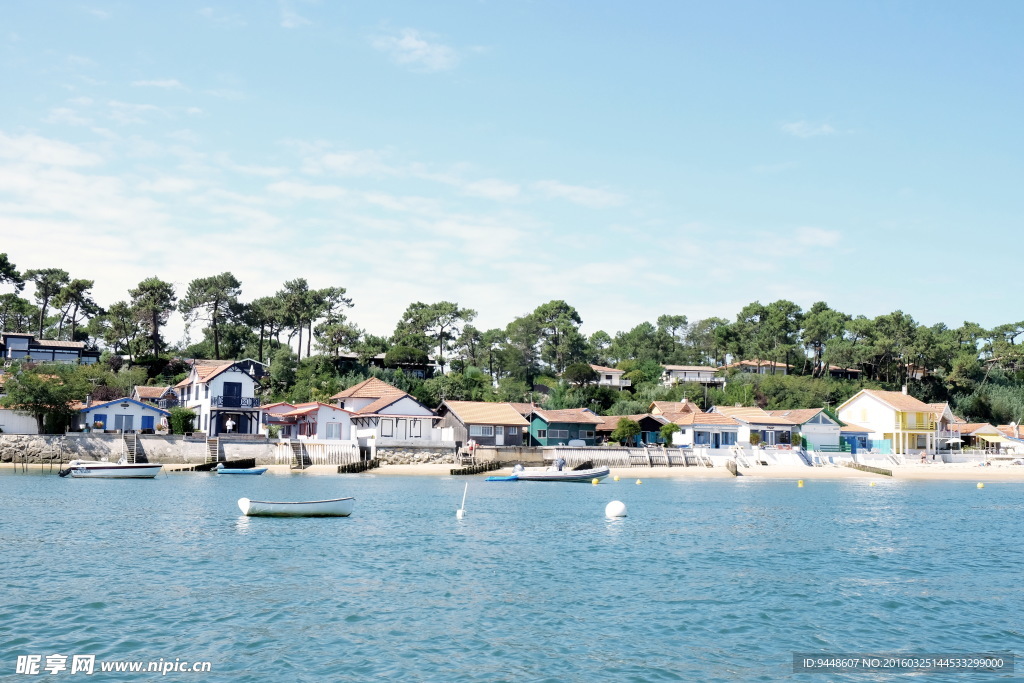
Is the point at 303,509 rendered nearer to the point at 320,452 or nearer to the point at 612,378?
the point at 320,452

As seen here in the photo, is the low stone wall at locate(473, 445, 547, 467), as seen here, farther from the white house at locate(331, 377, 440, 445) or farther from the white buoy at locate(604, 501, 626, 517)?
the white buoy at locate(604, 501, 626, 517)

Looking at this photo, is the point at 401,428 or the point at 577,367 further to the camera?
the point at 577,367

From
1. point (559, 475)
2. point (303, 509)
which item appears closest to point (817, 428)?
point (559, 475)

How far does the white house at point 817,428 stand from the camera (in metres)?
86.4

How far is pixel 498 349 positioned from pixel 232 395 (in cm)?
4240

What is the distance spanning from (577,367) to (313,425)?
37.3 m

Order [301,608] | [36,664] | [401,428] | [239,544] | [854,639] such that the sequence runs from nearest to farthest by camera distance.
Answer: [36,664] < [854,639] < [301,608] < [239,544] < [401,428]

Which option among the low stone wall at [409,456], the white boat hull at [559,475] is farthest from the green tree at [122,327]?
the white boat hull at [559,475]

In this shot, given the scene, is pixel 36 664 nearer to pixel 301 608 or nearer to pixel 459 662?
pixel 301 608

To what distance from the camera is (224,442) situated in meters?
69.1

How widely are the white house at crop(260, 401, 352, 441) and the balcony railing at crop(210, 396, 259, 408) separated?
1.64 m

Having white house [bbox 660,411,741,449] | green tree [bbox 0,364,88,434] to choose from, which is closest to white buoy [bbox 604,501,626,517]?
white house [bbox 660,411,741,449]

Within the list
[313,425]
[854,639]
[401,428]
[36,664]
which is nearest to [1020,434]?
[401,428]

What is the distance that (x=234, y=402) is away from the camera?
73438 millimetres
